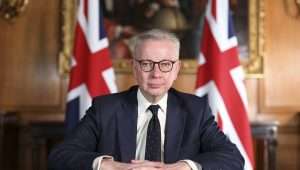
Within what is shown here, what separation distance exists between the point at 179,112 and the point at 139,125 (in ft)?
0.64

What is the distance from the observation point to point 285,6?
510 cm

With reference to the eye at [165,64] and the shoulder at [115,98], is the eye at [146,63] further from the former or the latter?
the shoulder at [115,98]

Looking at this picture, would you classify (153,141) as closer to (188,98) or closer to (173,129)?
(173,129)

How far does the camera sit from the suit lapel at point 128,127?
2.07 metres

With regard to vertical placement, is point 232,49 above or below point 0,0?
below

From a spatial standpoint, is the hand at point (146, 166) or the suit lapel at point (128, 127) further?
the suit lapel at point (128, 127)

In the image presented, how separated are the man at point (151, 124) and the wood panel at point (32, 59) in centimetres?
315

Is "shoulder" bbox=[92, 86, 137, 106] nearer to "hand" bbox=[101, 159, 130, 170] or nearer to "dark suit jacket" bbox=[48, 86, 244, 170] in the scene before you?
"dark suit jacket" bbox=[48, 86, 244, 170]

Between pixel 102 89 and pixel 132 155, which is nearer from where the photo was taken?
pixel 132 155

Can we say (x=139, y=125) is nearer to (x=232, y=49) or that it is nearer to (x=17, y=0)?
(x=232, y=49)

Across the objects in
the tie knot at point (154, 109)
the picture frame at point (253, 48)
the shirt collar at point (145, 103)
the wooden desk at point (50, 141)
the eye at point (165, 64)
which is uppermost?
the picture frame at point (253, 48)

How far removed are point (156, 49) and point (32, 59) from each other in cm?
347

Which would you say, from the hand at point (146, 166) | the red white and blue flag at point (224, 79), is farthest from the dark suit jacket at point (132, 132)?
the red white and blue flag at point (224, 79)

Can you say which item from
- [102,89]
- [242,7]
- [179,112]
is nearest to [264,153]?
[242,7]
